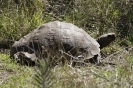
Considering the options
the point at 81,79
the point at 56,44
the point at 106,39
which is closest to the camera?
the point at 81,79

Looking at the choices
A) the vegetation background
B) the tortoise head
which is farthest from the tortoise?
the vegetation background

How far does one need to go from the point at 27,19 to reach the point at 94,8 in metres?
1.29

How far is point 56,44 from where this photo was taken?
5.65m

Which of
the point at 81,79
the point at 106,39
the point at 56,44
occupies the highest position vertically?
the point at 81,79

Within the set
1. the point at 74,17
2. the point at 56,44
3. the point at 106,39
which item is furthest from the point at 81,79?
the point at 74,17

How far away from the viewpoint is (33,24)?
22.7 feet

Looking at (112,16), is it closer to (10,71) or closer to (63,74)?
(10,71)

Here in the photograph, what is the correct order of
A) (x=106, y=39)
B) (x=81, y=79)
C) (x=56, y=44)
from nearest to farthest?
1. (x=81, y=79)
2. (x=56, y=44)
3. (x=106, y=39)

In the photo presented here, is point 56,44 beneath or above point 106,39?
above

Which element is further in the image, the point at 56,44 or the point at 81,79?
the point at 56,44

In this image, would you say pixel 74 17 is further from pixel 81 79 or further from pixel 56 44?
pixel 81 79

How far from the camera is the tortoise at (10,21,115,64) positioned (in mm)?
5657

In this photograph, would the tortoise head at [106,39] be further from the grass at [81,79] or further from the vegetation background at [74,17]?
the grass at [81,79]

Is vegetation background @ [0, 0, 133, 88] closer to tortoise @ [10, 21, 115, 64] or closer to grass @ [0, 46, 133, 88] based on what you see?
tortoise @ [10, 21, 115, 64]
